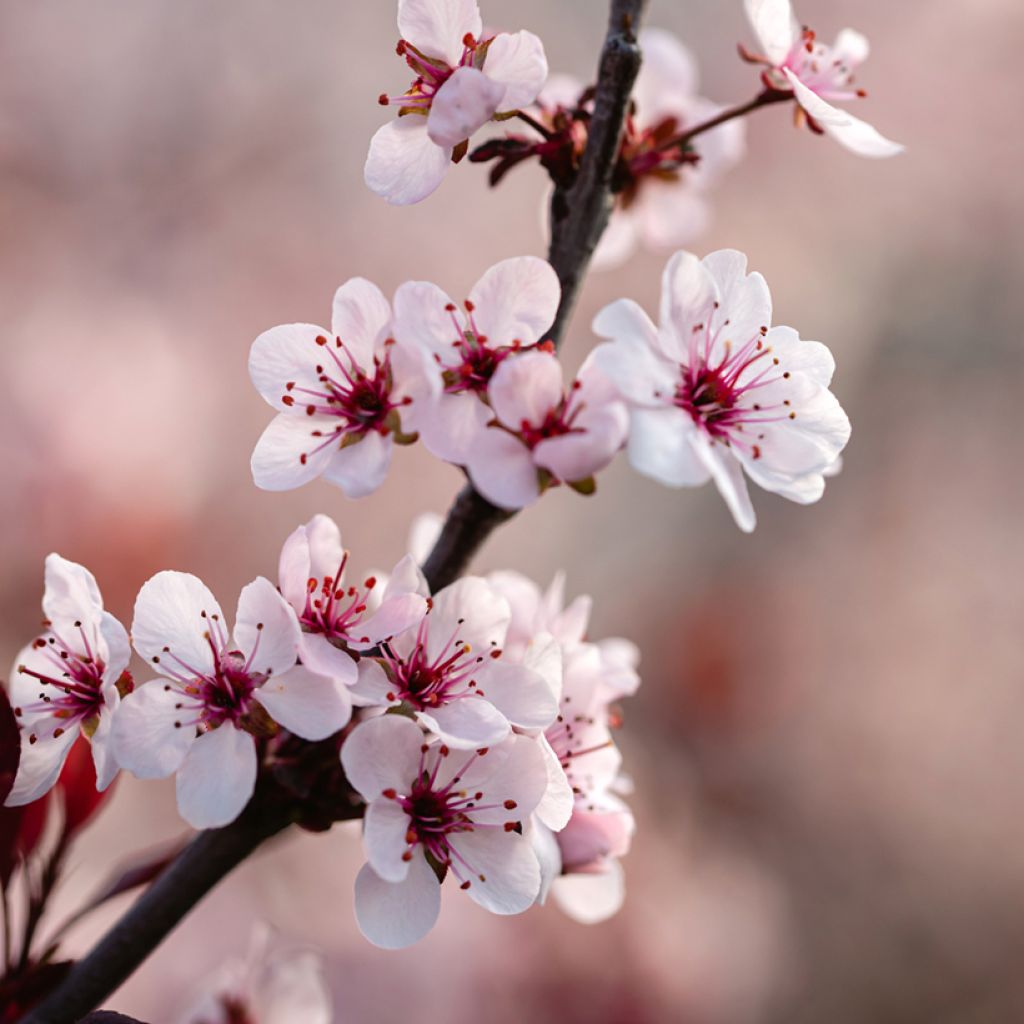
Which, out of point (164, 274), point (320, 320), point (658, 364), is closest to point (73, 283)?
point (164, 274)

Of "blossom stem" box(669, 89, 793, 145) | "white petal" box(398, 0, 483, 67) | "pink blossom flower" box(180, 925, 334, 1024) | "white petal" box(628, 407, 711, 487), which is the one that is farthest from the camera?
"pink blossom flower" box(180, 925, 334, 1024)

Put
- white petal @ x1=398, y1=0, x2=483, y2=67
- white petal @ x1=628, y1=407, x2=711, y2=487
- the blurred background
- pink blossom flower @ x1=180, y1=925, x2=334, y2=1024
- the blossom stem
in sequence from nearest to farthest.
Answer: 1. white petal @ x1=628, y1=407, x2=711, y2=487
2. white petal @ x1=398, y1=0, x2=483, y2=67
3. the blossom stem
4. pink blossom flower @ x1=180, y1=925, x2=334, y2=1024
5. the blurred background

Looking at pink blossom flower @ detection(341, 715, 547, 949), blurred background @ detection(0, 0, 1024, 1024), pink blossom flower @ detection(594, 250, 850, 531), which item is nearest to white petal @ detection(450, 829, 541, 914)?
pink blossom flower @ detection(341, 715, 547, 949)

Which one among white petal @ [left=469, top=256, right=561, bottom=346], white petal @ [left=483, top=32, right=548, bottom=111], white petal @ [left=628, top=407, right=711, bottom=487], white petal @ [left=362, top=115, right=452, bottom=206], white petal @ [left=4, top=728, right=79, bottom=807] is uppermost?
white petal @ [left=483, top=32, right=548, bottom=111]

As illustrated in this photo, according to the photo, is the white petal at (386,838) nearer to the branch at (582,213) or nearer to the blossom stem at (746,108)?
the branch at (582,213)

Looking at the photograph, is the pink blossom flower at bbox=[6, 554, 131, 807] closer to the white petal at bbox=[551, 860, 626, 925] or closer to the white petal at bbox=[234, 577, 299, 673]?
the white petal at bbox=[234, 577, 299, 673]

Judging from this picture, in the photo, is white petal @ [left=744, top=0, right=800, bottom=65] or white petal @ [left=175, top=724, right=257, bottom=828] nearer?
white petal @ [left=175, top=724, right=257, bottom=828]

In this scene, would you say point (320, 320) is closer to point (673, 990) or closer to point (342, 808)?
point (673, 990)
